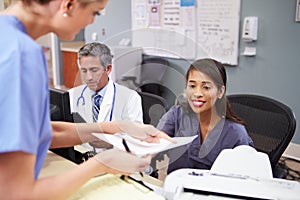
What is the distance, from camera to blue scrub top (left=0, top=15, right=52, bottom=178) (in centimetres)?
54

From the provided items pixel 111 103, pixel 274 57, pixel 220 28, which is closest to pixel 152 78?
pixel 111 103

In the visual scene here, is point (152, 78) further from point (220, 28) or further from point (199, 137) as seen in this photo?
point (220, 28)

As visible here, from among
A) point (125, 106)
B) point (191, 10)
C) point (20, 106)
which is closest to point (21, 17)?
point (20, 106)

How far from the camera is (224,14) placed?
A: 3.26 m

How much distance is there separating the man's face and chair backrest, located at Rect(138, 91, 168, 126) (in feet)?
0.57

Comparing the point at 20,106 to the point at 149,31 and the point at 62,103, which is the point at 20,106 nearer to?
the point at 62,103

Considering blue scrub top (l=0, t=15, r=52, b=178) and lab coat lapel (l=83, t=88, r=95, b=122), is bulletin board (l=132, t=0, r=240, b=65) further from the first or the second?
blue scrub top (l=0, t=15, r=52, b=178)

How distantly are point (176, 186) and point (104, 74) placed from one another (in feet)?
2.35

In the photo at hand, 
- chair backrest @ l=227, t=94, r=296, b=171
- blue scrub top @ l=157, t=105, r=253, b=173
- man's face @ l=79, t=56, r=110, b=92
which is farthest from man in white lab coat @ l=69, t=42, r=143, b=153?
chair backrest @ l=227, t=94, r=296, b=171

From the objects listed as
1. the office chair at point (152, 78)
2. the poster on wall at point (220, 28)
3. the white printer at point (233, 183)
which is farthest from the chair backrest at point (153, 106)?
the poster on wall at point (220, 28)

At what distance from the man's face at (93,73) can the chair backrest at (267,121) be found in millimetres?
634

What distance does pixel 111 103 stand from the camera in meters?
1.36

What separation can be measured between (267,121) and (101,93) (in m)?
0.76

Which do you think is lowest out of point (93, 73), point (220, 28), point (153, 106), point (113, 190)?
point (113, 190)
